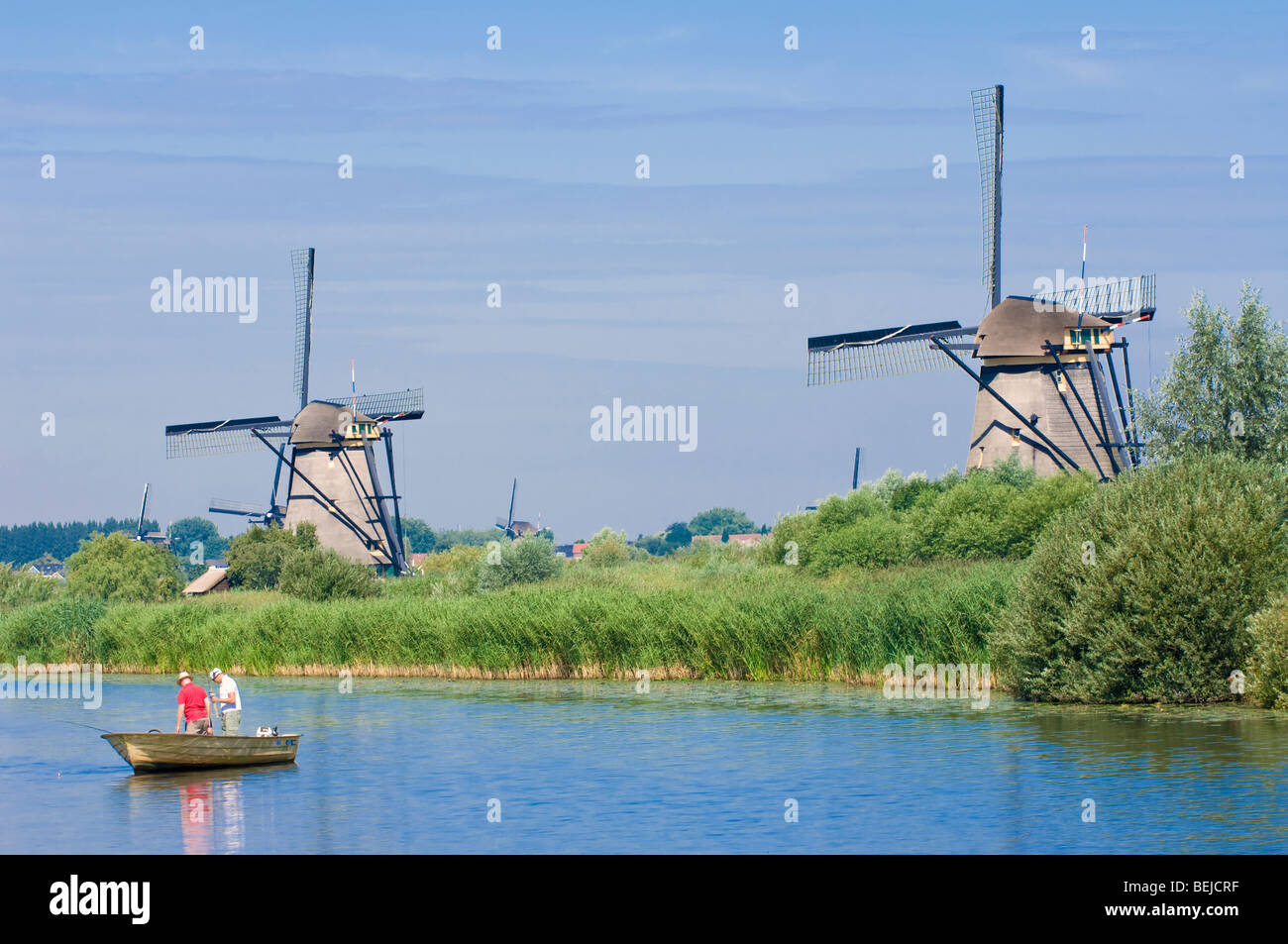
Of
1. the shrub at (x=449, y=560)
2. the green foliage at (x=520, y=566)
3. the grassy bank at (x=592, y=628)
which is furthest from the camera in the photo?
the shrub at (x=449, y=560)

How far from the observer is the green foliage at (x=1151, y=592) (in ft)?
89.4

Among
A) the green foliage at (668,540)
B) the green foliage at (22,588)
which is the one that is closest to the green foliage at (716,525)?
the green foliage at (668,540)

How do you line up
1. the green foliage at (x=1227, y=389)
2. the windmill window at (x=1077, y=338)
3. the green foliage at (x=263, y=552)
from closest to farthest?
the green foliage at (x=1227, y=389) < the windmill window at (x=1077, y=338) < the green foliage at (x=263, y=552)

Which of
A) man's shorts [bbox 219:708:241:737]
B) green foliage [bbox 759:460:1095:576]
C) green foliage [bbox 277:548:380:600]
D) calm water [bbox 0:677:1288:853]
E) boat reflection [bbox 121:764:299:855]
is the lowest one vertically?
boat reflection [bbox 121:764:299:855]

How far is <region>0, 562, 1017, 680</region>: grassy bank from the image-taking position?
31812 mm

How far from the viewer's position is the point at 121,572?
254 feet

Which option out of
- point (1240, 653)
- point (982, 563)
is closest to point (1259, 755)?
point (1240, 653)

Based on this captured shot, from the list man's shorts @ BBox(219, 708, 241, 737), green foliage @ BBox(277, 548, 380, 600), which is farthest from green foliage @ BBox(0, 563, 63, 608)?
man's shorts @ BBox(219, 708, 241, 737)

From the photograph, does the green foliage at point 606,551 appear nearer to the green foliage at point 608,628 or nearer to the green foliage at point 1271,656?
the green foliage at point 608,628

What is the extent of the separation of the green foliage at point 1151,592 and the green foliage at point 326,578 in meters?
26.0

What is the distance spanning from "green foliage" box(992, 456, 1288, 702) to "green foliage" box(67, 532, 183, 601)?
54979mm

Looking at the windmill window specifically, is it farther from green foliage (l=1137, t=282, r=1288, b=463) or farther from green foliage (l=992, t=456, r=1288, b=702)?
green foliage (l=992, t=456, r=1288, b=702)

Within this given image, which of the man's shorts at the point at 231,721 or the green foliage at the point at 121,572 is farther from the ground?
the green foliage at the point at 121,572

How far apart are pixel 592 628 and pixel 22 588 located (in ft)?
118
